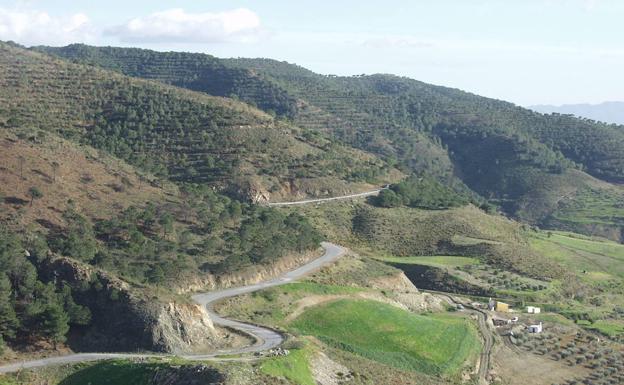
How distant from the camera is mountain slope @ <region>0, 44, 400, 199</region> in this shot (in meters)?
105

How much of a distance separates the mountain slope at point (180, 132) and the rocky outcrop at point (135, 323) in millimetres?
50187

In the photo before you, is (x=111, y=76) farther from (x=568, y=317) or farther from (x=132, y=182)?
(x=568, y=317)

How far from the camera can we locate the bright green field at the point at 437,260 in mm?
89012

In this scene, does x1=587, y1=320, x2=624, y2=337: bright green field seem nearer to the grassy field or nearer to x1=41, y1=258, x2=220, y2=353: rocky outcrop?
the grassy field

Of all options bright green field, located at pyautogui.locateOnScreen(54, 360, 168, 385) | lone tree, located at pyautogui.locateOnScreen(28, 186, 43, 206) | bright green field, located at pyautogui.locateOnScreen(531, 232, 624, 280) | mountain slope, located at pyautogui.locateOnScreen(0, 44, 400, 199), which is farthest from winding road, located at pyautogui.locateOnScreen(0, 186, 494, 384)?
bright green field, located at pyautogui.locateOnScreen(531, 232, 624, 280)

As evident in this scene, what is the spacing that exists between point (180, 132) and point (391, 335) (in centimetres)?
6501

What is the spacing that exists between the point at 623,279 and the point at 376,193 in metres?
33.9

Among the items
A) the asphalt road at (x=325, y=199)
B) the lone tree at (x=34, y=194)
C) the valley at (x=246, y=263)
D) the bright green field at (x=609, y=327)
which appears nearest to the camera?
the valley at (x=246, y=263)

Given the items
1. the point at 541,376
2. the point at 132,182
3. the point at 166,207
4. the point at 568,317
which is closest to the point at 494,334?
the point at 541,376

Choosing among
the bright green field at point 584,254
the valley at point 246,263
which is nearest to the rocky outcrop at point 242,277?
the valley at point 246,263

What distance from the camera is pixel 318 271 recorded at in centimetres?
6956

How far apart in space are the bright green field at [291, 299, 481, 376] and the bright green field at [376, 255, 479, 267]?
25.5 meters

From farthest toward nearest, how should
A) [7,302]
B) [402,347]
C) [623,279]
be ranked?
1. [623,279]
2. [402,347]
3. [7,302]

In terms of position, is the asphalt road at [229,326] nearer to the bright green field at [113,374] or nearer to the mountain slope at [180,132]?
the bright green field at [113,374]
